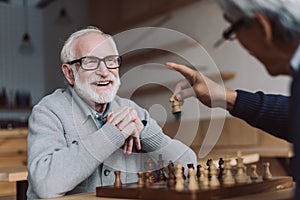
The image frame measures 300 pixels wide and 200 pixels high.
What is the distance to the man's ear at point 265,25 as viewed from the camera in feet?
2.94

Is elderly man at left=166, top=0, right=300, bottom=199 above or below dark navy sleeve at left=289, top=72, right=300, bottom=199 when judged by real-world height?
above

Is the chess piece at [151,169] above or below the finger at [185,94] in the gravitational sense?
below

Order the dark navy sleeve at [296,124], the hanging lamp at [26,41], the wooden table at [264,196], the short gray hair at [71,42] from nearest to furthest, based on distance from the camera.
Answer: the dark navy sleeve at [296,124] → the wooden table at [264,196] → the short gray hair at [71,42] → the hanging lamp at [26,41]

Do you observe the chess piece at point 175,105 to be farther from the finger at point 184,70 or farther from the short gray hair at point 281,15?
the short gray hair at point 281,15

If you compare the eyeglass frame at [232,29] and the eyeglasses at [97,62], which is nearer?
the eyeglass frame at [232,29]

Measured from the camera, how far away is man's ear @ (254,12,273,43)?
2.94 ft

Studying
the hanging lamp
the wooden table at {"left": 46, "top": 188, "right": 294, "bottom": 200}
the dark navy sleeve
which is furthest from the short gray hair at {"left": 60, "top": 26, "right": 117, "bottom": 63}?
the hanging lamp

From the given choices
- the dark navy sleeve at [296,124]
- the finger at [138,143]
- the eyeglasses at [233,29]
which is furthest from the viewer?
the finger at [138,143]

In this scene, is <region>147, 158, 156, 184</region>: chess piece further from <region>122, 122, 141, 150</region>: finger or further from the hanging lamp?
the hanging lamp

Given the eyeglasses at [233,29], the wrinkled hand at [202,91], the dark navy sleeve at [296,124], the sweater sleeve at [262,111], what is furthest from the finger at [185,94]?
the dark navy sleeve at [296,124]

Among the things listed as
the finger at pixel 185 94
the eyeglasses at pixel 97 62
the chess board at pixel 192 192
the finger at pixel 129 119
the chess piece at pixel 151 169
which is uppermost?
the eyeglasses at pixel 97 62

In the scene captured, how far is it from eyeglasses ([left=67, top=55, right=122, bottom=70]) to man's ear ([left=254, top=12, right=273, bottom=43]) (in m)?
0.78

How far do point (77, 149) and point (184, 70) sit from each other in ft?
1.20

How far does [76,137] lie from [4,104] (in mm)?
6010
